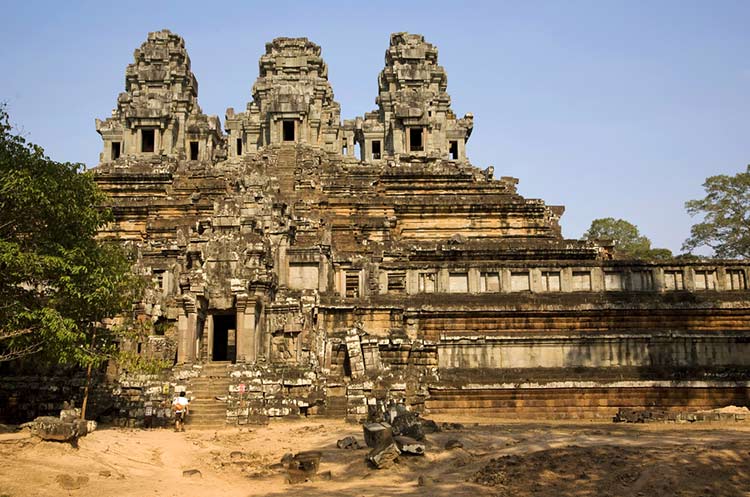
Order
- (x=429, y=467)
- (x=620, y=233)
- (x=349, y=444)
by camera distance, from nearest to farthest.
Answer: (x=429, y=467) → (x=349, y=444) → (x=620, y=233)

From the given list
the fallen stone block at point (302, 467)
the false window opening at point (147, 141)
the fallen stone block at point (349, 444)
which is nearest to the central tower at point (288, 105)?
the false window opening at point (147, 141)

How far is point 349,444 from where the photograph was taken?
17109mm

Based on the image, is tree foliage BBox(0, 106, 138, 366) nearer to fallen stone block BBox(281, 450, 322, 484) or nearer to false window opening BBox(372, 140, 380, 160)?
fallen stone block BBox(281, 450, 322, 484)

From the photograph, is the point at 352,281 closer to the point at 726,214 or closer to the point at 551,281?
the point at 551,281

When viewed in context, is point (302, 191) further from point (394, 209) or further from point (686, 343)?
point (686, 343)

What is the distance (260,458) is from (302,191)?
24.3 metres

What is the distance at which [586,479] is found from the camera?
14.0 metres

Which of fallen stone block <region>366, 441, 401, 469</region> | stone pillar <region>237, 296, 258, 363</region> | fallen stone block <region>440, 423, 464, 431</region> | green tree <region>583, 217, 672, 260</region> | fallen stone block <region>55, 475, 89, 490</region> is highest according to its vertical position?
green tree <region>583, 217, 672, 260</region>

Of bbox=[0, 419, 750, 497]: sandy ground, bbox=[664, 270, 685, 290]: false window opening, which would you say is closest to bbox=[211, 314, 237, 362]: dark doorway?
bbox=[0, 419, 750, 497]: sandy ground

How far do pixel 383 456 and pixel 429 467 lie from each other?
3.05 feet

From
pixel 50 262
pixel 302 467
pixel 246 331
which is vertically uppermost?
pixel 50 262

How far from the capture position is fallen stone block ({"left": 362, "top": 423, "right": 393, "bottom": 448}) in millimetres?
15953

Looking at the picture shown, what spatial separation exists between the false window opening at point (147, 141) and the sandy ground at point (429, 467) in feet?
120

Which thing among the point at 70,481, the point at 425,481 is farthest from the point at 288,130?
the point at 425,481
